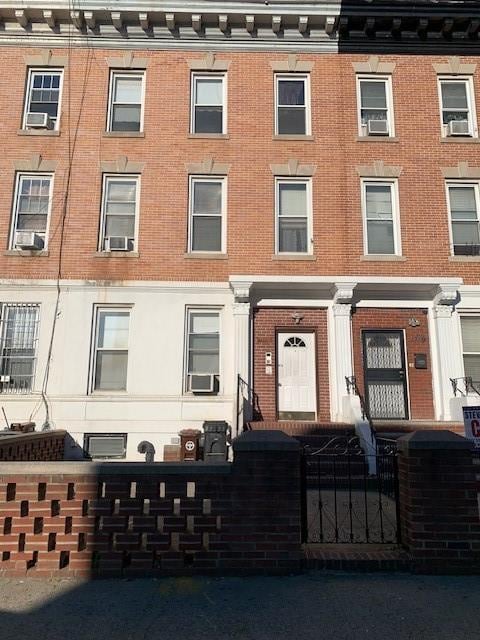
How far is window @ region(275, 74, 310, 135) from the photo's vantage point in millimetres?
12664

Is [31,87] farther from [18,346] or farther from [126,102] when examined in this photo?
[18,346]

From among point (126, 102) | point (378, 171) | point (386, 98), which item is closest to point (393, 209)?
point (378, 171)

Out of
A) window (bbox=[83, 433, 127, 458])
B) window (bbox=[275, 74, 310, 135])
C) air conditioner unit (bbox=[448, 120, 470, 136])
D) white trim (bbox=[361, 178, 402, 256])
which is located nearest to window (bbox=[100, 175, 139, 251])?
window (bbox=[275, 74, 310, 135])

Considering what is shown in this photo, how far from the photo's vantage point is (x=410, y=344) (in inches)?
457

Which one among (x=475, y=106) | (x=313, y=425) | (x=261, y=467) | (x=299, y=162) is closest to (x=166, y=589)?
(x=261, y=467)

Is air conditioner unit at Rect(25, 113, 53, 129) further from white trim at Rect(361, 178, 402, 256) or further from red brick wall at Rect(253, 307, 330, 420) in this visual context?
white trim at Rect(361, 178, 402, 256)

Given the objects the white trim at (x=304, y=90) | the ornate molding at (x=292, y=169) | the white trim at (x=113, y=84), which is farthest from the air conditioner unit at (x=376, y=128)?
the white trim at (x=113, y=84)

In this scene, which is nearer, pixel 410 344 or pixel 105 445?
pixel 105 445

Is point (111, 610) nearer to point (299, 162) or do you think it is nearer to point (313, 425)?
point (313, 425)

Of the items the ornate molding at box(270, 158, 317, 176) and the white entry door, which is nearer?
the white entry door

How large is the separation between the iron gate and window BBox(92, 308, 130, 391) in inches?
189

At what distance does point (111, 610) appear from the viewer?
386 cm

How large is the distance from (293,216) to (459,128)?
15.7 ft

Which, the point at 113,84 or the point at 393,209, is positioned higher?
the point at 113,84
